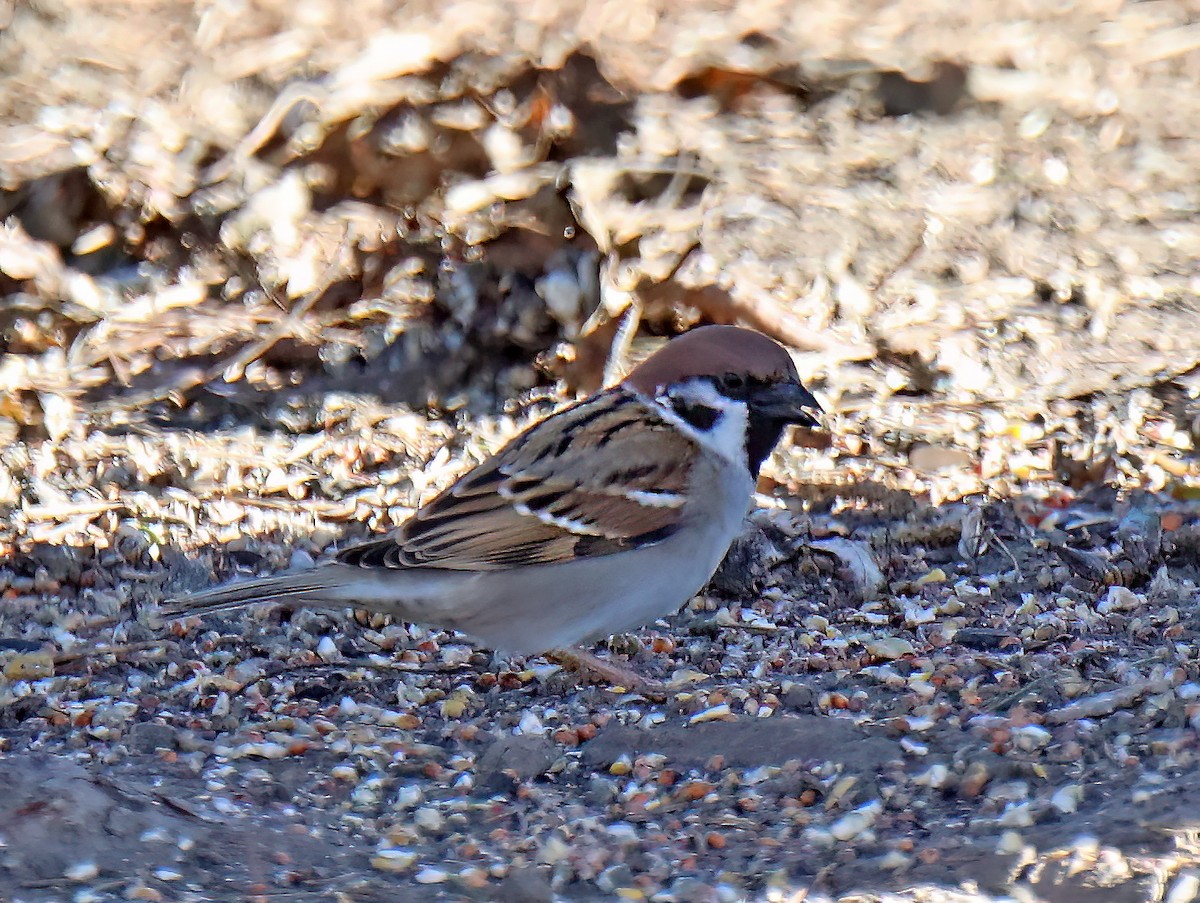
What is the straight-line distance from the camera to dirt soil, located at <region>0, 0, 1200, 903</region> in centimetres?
301

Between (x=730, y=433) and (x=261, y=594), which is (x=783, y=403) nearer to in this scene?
(x=730, y=433)

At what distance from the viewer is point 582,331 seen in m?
4.06

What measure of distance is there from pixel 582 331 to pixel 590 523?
1.05 metres

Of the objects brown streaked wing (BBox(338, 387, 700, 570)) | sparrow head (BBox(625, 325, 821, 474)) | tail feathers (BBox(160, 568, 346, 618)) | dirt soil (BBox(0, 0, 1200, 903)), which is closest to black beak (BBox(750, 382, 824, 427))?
sparrow head (BBox(625, 325, 821, 474))

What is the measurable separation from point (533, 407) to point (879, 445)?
2.87 feet

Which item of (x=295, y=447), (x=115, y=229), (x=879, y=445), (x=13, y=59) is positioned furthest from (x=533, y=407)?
(x=13, y=59)

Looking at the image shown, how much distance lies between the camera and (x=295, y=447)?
3.99 metres

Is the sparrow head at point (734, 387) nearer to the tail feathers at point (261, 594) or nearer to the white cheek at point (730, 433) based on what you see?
the white cheek at point (730, 433)

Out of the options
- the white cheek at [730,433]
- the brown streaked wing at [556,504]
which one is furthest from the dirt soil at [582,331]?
the white cheek at [730,433]

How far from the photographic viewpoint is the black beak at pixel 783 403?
316 cm

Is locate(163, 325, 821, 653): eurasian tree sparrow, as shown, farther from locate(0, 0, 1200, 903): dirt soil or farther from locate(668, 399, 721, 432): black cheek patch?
locate(0, 0, 1200, 903): dirt soil

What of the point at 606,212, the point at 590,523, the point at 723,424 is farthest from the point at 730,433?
the point at 606,212

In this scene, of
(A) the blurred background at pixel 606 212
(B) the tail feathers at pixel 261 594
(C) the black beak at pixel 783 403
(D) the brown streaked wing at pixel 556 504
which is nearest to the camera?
(B) the tail feathers at pixel 261 594

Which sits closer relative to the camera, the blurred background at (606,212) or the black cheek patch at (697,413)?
the black cheek patch at (697,413)
